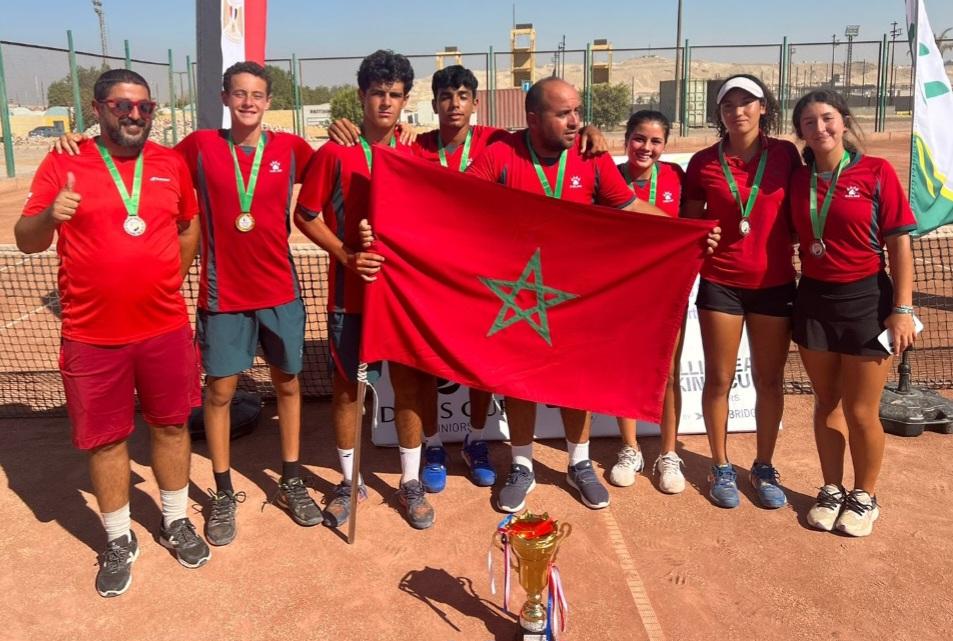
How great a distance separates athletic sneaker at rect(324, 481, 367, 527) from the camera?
15.2ft

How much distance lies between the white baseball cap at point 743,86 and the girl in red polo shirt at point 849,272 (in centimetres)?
25

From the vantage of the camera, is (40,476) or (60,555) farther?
(40,476)

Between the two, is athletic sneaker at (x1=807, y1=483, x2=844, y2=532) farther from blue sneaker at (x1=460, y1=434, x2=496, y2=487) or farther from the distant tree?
the distant tree

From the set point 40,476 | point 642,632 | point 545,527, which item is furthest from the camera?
point 40,476

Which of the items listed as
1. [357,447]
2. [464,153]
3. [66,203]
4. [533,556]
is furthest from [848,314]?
[66,203]

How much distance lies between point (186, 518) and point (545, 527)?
7.23 feet

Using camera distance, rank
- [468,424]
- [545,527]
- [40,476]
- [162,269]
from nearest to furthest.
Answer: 1. [545,527]
2. [162,269]
3. [40,476]
4. [468,424]

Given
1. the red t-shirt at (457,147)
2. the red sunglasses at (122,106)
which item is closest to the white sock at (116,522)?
the red sunglasses at (122,106)

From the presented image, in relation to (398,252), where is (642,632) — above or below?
below

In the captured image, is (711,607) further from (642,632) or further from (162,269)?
(162,269)

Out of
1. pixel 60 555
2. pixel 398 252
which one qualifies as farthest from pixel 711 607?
pixel 60 555

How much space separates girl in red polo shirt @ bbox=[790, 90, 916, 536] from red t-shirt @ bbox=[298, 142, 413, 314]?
223 cm

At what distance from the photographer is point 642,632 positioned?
12.1ft

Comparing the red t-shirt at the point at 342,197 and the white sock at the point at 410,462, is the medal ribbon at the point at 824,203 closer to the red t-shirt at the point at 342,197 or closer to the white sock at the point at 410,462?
the red t-shirt at the point at 342,197
